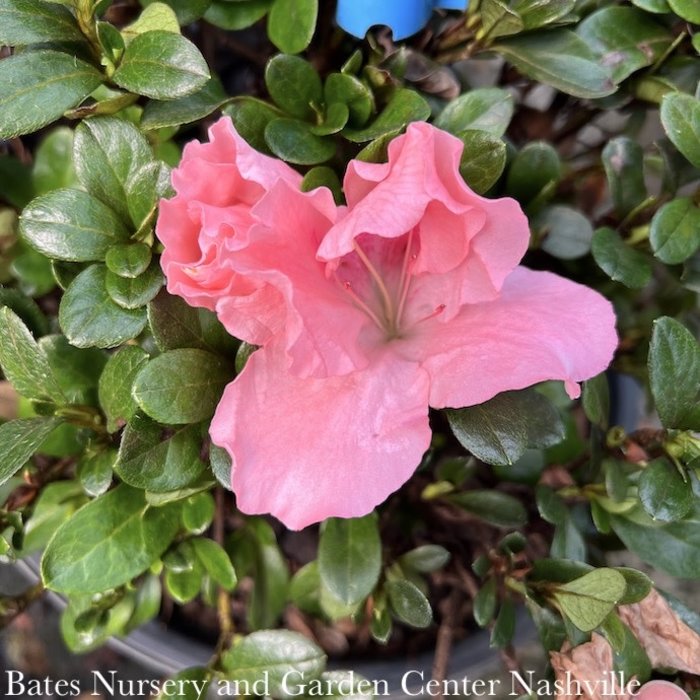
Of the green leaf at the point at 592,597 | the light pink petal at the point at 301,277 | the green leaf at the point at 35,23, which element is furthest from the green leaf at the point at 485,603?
the green leaf at the point at 35,23

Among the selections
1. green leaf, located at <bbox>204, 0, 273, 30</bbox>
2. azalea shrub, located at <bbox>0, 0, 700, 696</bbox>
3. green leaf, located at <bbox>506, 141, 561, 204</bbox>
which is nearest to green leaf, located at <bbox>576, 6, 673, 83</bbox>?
azalea shrub, located at <bbox>0, 0, 700, 696</bbox>

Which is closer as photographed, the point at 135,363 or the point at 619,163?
the point at 135,363

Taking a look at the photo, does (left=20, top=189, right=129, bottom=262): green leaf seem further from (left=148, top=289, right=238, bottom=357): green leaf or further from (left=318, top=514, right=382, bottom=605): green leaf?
(left=318, top=514, right=382, bottom=605): green leaf

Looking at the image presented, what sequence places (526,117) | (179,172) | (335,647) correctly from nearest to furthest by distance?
(179,172) < (526,117) < (335,647)

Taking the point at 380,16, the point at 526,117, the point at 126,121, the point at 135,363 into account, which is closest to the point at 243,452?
the point at 135,363

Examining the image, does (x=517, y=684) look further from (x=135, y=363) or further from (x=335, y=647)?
(x=135, y=363)

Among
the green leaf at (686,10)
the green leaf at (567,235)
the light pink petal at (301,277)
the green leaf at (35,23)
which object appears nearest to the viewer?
the light pink petal at (301,277)

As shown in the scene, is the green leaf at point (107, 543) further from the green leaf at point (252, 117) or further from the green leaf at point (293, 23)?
the green leaf at point (293, 23)
